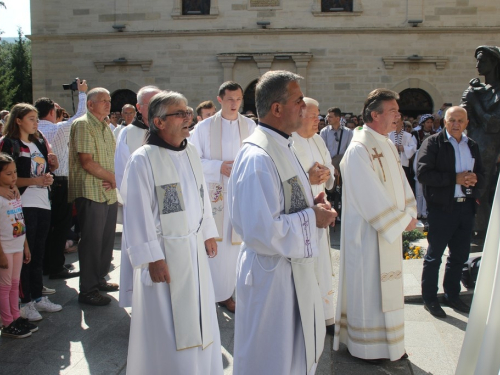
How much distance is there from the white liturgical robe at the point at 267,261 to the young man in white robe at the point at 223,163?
232 cm

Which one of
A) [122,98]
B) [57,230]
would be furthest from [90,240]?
[122,98]

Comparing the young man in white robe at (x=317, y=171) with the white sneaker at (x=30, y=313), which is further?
the white sneaker at (x=30, y=313)

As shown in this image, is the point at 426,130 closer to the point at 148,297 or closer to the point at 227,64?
the point at 227,64

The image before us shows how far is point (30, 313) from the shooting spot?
482 centimetres

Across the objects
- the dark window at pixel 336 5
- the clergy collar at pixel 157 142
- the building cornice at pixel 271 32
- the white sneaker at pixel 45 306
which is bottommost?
the white sneaker at pixel 45 306

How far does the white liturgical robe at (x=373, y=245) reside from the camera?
3.86 meters

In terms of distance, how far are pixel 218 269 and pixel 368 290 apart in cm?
176

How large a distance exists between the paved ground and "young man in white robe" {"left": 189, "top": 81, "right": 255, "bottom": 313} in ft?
1.17

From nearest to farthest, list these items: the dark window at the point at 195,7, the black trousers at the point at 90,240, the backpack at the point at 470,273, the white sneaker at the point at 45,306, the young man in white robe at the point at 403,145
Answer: the white sneaker at the point at 45,306 → the black trousers at the point at 90,240 → the backpack at the point at 470,273 → the young man in white robe at the point at 403,145 → the dark window at the point at 195,7

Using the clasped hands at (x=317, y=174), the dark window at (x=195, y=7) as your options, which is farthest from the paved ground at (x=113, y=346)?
the dark window at (x=195, y=7)

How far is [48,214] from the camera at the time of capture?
5113 millimetres

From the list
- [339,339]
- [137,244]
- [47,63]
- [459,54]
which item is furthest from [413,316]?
[47,63]

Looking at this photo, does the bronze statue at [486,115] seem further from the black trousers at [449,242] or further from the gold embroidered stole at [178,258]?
the gold embroidered stole at [178,258]

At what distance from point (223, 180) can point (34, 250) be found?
199 centimetres
